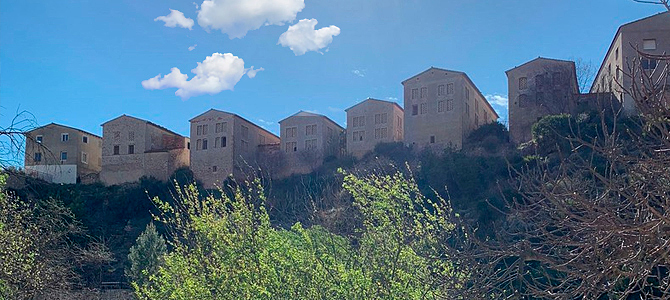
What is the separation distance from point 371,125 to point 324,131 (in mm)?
3865

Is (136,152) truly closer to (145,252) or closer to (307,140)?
(307,140)

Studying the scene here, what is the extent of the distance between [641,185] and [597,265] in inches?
23.7

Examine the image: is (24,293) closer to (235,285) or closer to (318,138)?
(235,285)

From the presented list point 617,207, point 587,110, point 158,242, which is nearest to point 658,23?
point 587,110

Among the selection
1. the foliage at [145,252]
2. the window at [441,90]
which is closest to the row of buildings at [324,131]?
the window at [441,90]

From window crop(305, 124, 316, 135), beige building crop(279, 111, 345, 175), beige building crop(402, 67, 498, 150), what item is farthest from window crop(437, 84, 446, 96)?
window crop(305, 124, 316, 135)

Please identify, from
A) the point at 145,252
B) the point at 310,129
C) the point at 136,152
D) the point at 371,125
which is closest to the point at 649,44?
the point at 371,125

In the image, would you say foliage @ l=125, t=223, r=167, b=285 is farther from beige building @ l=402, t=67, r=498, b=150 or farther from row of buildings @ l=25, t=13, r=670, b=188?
beige building @ l=402, t=67, r=498, b=150

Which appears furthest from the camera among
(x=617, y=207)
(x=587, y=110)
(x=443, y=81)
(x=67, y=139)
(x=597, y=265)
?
(x=67, y=139)

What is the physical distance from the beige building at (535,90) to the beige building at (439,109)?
9.64 feet

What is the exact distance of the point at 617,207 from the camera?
478 centimetres

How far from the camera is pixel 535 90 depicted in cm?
4222

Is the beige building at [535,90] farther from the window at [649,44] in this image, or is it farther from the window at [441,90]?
the window at [649,44]

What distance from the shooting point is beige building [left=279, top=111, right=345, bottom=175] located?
47906 mm
